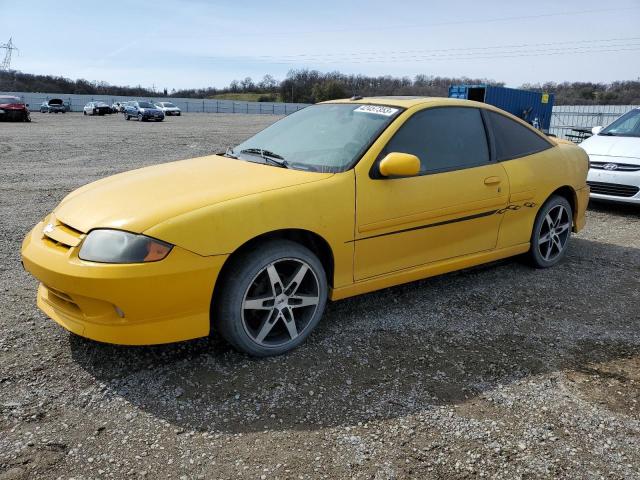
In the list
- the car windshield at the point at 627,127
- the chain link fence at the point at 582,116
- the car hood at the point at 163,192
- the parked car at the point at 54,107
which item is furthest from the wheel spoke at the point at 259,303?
the parked car at the point at 54,107

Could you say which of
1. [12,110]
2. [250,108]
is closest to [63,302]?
[12,110]

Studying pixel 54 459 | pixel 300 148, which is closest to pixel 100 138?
pixel 300 148

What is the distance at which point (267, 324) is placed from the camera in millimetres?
3080

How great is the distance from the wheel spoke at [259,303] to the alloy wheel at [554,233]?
110 inches

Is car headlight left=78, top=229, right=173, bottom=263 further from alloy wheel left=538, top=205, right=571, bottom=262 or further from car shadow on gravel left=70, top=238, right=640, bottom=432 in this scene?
alloy wheel left=538, top=205, right=571, bottom=262

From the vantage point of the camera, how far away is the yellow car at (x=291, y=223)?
271 cm

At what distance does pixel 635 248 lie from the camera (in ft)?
18.4

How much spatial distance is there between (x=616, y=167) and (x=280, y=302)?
6.01 meters

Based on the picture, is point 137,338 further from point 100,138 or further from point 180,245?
point 100,138

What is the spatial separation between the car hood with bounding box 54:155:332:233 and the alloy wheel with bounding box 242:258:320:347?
50 centimetres

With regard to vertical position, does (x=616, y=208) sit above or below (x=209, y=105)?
below

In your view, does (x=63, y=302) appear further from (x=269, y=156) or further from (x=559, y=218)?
(x=559, y=218)

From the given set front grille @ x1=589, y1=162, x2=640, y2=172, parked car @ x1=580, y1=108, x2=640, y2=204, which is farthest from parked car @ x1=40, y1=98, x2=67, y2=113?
front grille @ x1=589, y1=162, x2=640, y2=172

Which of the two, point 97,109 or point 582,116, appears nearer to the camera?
point 582,116
